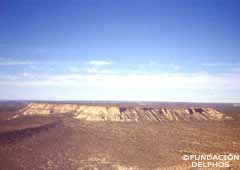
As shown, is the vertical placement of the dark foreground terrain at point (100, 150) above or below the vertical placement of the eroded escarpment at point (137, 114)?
below

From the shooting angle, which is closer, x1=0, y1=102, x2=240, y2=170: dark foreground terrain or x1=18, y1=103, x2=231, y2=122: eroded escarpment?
x1=0, y1=102, x2=240, y2=170: dark foreground terrain

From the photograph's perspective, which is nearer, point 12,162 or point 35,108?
point 12,162

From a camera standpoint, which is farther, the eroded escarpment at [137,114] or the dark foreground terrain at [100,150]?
the eroded escarpment at [137,114]

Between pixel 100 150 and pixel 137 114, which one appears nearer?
pixel 100 150

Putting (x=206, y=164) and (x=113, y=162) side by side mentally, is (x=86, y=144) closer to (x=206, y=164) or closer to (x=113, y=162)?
(x=113, y=162)

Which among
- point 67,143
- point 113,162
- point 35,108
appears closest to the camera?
point 113,162

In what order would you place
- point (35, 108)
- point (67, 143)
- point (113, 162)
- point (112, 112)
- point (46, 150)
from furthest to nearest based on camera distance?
point (35, 108) < point (112, 112) < point (67, 143) < point (46, 150) < point (113, 162)

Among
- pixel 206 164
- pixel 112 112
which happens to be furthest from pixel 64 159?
pixel 112 112

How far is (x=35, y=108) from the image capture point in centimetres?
8925

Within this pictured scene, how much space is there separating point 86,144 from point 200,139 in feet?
56.3

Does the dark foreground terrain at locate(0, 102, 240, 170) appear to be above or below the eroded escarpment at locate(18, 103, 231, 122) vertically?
below

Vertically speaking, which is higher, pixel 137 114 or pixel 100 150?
pixel 137 114

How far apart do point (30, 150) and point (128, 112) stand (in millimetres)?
45712

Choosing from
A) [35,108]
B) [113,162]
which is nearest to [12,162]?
[113,162]
